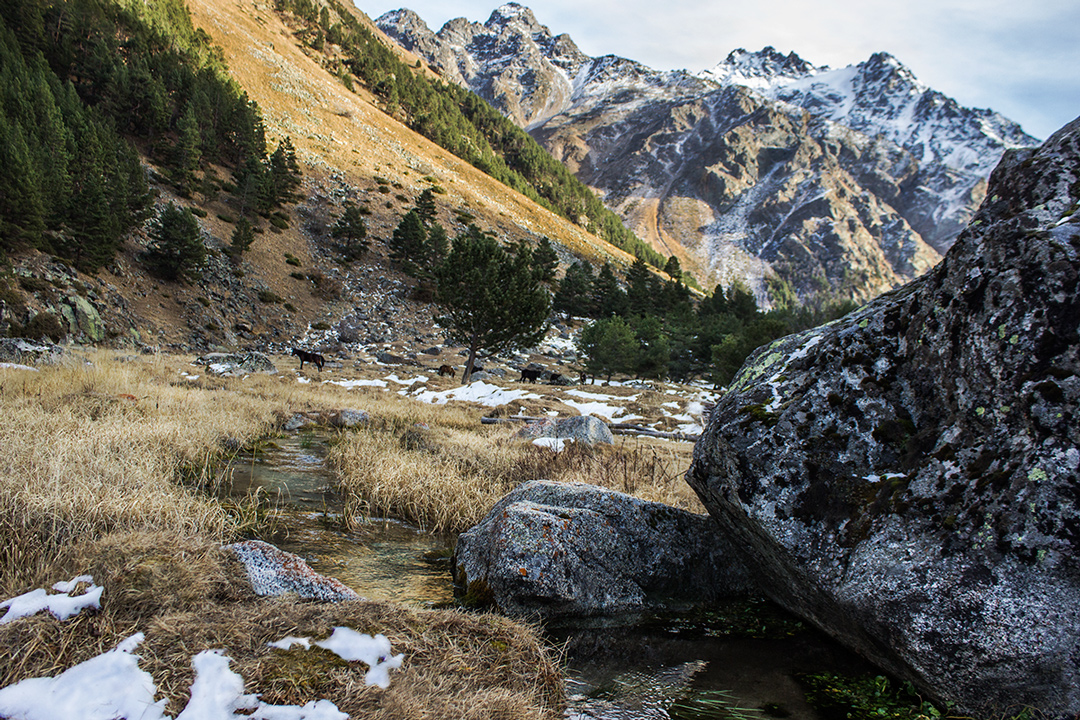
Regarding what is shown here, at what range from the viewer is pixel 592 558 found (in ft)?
15.0

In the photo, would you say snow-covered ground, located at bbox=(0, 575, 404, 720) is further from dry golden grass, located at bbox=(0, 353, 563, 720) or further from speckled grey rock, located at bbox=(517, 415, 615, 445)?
speckled grey rock, located at bbox=(517, 415, 615, 445)

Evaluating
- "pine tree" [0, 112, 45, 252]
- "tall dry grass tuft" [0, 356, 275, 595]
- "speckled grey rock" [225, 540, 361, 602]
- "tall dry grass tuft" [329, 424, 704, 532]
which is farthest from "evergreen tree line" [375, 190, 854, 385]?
"speckled grey rock" [225, 540, 361, 602]

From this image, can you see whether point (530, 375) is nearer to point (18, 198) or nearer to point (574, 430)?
point (574, 430)

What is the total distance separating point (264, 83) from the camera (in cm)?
8456

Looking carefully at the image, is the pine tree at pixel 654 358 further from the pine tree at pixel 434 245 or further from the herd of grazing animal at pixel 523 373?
the pine tree at pixel 434 245

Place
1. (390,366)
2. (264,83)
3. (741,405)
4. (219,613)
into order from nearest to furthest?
(219,613) < (741,405) < (390,366) < (264,83)

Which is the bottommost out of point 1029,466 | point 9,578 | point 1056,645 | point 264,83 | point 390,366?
point 390,366

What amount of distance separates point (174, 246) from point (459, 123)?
298ft

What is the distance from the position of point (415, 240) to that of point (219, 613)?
60.7 metres

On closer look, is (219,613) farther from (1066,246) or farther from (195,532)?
(1066,246)

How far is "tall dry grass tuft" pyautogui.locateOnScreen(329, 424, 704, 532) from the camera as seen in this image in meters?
6.76

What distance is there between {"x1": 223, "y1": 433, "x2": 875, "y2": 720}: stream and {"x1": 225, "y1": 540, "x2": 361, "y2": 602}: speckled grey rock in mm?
790

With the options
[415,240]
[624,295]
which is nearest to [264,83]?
[415,240]

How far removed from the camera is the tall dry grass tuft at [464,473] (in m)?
6.76
